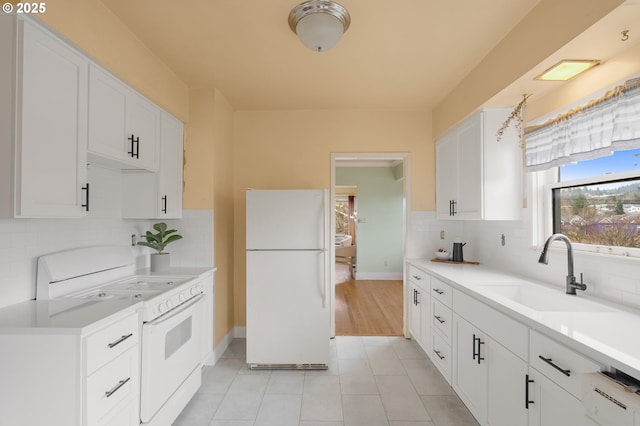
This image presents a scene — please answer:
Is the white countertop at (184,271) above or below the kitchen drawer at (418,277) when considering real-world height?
above

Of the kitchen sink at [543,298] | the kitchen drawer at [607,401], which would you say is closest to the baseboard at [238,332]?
the kitchen sink at [543,298]

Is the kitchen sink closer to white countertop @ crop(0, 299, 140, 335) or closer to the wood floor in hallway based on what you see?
the wood floor in hallway

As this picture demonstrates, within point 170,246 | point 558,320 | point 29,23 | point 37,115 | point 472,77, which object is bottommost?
point 558,320

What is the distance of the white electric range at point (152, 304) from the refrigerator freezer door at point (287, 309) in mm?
508

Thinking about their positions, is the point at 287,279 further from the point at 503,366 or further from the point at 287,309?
the point at 503,366

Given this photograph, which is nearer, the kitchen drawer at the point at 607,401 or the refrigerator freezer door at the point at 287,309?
the kitchen drawer at the point at 607,401

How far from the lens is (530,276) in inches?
93.7

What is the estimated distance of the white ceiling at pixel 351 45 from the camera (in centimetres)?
178

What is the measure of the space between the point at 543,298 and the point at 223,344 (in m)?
2.84

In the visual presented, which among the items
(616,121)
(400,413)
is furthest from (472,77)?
(400,413)

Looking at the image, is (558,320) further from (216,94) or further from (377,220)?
(377,220)

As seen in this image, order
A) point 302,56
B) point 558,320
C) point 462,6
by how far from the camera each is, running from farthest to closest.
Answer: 1. point 302,56
2. point 462,6
3. point 558,320

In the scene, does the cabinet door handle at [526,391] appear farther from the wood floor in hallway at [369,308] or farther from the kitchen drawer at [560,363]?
the wood floor in hallway at [369,308]

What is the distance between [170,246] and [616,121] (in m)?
3.42
